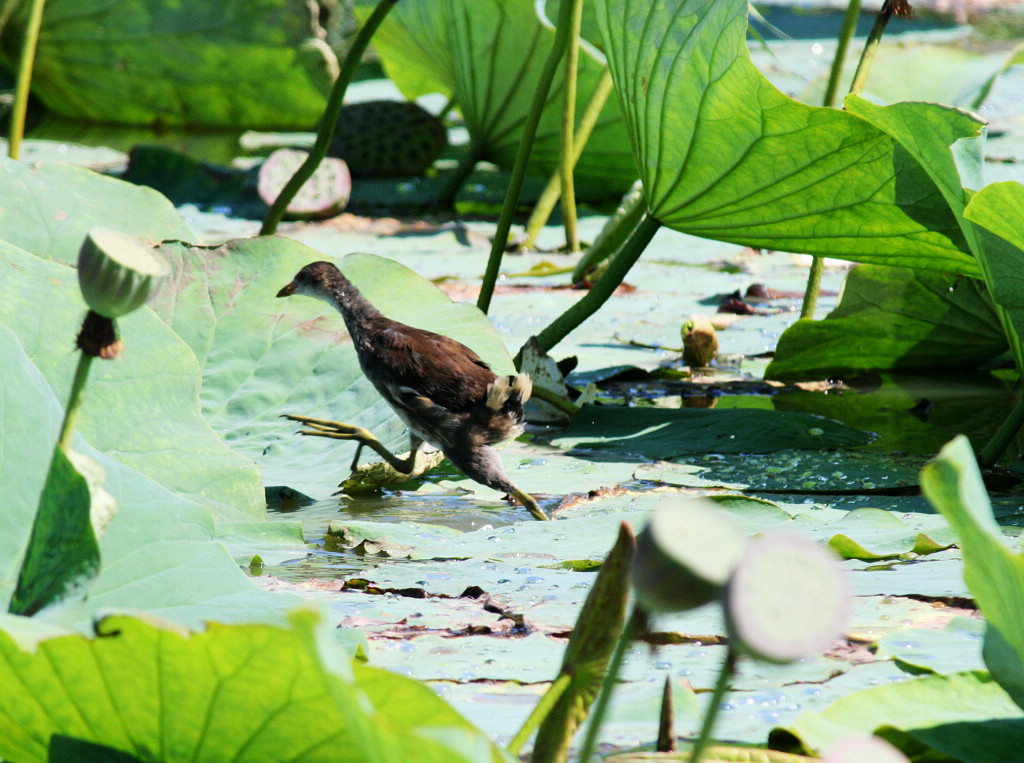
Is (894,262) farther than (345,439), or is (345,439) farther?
(894,262)

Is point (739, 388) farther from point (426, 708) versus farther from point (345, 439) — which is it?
point (426, 708)

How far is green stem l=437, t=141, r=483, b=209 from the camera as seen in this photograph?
12.0 ft

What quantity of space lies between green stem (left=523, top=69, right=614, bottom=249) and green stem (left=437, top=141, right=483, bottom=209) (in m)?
0.55

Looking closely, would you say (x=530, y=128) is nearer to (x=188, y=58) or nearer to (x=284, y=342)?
(x=284, y=342)

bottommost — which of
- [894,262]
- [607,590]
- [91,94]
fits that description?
[91,94]

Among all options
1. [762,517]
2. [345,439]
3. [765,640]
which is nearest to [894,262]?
[762,517]

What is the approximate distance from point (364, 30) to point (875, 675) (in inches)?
57.7

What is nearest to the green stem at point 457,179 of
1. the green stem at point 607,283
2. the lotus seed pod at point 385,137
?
the lotus seed pod at point 385,137

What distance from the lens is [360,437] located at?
1524mm

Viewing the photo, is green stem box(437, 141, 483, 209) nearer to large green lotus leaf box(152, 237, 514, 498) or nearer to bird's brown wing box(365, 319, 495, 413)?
large green lotus leaf box(152, 237, 514, 498)

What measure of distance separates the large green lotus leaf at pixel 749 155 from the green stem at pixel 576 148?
2.96 feet

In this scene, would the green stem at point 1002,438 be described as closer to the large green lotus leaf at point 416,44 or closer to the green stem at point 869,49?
the green stem at point 869,49

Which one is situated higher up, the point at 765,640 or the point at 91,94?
the point at 765,640

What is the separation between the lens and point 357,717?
15.2 inches
